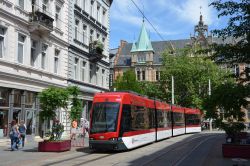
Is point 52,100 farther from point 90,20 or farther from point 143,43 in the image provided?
point 143,43

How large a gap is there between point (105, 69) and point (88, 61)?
5613 mm

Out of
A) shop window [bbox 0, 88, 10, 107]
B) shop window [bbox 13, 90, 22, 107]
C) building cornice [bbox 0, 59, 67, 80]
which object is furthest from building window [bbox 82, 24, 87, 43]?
shop window [bbox 0, 88, 10, 107]

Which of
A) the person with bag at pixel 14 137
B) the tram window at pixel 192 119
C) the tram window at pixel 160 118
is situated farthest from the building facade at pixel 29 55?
the tram window at pixel 192 119

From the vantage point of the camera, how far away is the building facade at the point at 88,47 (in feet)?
118

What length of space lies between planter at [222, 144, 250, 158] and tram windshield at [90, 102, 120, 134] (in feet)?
18.0

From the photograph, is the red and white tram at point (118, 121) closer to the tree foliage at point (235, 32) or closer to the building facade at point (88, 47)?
the tree foliage at point (235, 32)

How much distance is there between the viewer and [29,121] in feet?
92.5

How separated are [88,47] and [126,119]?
19.6 m

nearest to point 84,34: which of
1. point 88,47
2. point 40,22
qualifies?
point 88,47

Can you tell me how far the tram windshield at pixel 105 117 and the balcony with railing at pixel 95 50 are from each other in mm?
19092

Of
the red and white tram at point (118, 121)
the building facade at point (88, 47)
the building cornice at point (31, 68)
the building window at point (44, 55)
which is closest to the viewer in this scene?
the red and white tram at point (118, 121)

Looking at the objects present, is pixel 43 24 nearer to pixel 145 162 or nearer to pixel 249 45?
pixel 145 162

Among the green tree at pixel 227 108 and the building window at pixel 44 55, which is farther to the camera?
the building window at pixel 44 55

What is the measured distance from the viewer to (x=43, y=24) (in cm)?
2867
